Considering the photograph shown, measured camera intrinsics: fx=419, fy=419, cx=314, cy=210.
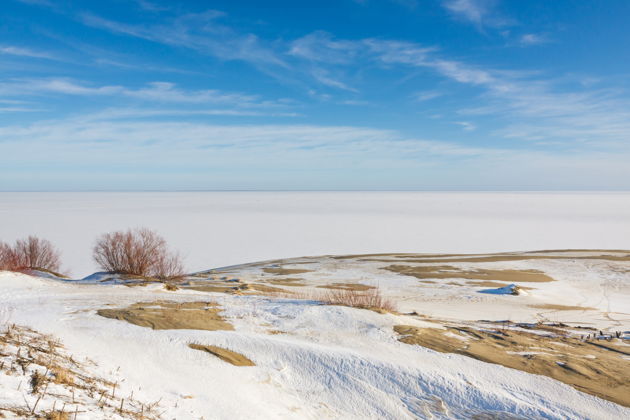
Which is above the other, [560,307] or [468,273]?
[468,273]

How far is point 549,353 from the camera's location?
294 inches

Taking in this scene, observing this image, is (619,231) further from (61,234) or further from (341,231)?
(61,234)

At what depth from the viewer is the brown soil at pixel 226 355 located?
6355 millimetres

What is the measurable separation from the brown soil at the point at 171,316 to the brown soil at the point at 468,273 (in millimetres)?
17052

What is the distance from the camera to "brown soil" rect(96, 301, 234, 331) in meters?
7.68

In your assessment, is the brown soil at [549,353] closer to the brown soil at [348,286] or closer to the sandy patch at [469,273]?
the brown soil at [348,286]

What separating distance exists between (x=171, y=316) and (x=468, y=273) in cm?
2053

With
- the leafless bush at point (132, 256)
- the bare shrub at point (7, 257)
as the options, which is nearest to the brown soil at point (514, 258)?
the leafless bush at point (132, 256)

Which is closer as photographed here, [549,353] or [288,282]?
[549,353]

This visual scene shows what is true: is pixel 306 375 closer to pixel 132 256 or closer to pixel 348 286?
pixel 348 286

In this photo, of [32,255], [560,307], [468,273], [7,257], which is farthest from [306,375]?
[32,255]

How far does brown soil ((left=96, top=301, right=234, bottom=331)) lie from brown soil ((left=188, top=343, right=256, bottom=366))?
907 millimetres

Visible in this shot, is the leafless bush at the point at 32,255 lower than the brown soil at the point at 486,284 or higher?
higher

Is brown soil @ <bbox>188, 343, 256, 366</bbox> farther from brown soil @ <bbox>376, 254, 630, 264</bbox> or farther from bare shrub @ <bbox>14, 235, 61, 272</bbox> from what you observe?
bare shrub @ <bbox>14, 235, 61, 272</bbox>
